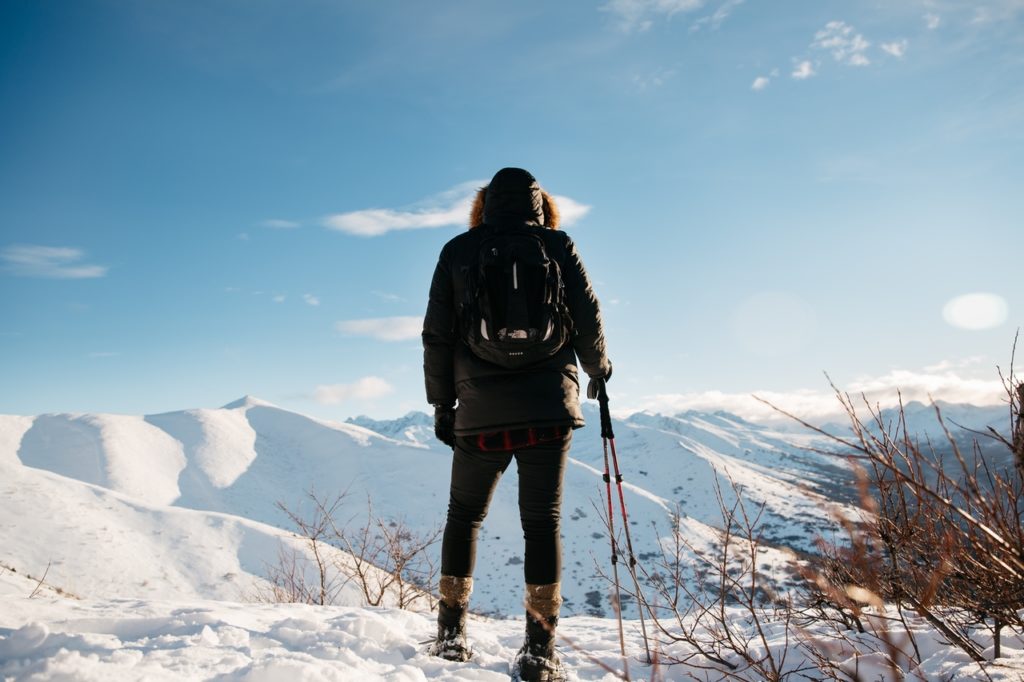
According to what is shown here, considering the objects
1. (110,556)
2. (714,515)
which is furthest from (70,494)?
(714,515)

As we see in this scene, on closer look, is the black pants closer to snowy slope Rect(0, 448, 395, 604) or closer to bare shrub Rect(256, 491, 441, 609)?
bare shrub Rect(256, 491, 441, 609)

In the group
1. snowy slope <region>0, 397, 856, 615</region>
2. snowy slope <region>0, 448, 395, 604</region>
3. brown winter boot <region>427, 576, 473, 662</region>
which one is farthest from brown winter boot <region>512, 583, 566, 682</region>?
snowy slope <region>0, 397, 856, 615</region>

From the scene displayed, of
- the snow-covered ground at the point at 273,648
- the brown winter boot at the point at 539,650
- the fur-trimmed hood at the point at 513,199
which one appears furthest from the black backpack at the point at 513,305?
the snow-covered ground at the point at 273,648

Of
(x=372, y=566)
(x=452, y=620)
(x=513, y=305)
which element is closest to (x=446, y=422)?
(x=513, y=305)

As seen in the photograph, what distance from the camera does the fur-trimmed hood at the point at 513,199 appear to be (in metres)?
3.39

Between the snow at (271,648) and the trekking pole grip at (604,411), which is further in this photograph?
the trekking pole grip at (604,411)

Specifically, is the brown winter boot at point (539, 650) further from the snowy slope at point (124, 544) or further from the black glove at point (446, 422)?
the snowy slope at point (124, 544)

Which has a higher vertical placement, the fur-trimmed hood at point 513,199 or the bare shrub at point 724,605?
the fur-trimmed hood at point 513,199

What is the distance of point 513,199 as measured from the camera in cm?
341

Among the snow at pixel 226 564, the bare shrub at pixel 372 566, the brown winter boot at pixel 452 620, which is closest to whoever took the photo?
the snow at pixel 226 564

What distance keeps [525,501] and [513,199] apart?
70.8 inches

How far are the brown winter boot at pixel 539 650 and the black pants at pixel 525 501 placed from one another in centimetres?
14

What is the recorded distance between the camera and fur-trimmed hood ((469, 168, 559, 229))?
3393mm

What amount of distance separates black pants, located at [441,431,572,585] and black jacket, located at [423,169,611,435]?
0.19 metres
